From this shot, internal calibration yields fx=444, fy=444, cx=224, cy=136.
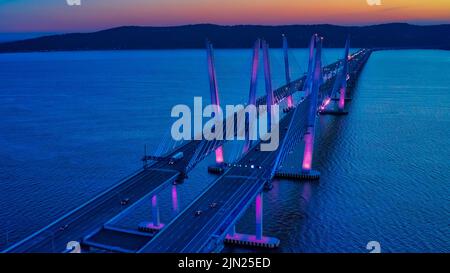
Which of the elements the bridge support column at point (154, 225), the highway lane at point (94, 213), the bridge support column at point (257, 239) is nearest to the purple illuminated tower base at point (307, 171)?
the highway lane at point (94, 213)

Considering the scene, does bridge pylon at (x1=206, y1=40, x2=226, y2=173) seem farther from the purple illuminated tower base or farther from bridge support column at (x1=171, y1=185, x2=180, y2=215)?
bridge support column at (x1=171, y1=185, x2=180, y2=215)

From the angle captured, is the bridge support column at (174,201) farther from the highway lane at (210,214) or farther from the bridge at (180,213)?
the highway lane at (210,214)

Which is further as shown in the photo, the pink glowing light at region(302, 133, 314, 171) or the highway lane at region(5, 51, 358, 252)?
the pink glowing light at region(302, 133, 314, 171)

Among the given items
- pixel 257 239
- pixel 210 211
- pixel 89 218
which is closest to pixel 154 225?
pixel 89 218

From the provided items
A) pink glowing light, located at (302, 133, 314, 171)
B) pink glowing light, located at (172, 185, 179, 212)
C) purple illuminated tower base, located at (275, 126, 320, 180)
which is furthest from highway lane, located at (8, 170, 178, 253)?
pink glowing light, located at (302, 133, 314, 171)

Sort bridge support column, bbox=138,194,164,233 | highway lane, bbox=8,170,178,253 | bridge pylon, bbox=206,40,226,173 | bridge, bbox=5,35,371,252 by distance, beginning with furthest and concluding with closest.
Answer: bridge pylon, bbox=206,40,226,173 < bridge support column, bbox=138,194,164,233 < bridge, bbox=5,35,371,252 < highway lane, bbox=8,170,178,253

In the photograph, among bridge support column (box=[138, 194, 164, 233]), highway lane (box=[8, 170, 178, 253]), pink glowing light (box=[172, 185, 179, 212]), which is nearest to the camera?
highway lane (box=[8, 170, 178, 253])

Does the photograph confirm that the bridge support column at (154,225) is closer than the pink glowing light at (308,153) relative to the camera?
Yes
